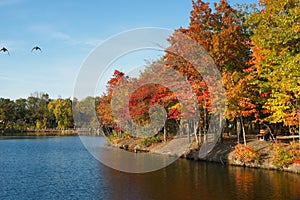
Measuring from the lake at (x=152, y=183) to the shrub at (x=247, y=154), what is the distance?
1084 millimetres

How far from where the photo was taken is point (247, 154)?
2420cm

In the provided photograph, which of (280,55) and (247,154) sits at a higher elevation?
(280,55)

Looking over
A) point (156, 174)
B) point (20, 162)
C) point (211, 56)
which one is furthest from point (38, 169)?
point (211, 56)

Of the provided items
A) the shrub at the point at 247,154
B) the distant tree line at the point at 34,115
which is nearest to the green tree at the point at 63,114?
the distant tree line at the point at 34,115

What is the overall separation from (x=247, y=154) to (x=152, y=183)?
339 inches

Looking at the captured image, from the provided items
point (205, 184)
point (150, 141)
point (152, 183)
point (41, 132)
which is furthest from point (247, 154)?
point (41, 132)

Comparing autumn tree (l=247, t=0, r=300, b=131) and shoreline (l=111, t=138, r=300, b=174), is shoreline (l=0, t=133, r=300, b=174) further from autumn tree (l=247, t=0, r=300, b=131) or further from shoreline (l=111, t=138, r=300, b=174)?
A: autumn tree (l=247, t=0, r=300, b=131)

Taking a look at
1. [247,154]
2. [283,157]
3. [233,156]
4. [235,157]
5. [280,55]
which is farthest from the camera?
[233,156]

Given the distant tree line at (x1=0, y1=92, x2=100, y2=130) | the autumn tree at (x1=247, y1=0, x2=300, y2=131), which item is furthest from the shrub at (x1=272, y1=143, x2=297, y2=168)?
the distant tree line at (x1=0, y1=92, x2=100, y2=130)

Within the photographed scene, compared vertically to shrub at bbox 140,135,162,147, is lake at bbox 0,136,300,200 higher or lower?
lower

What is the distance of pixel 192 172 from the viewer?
76.3ft

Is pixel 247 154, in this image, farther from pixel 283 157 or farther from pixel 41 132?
pixel 41 132

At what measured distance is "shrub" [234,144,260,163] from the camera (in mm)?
23875

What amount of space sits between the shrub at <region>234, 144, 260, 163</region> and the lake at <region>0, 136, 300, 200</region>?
3.56ft
